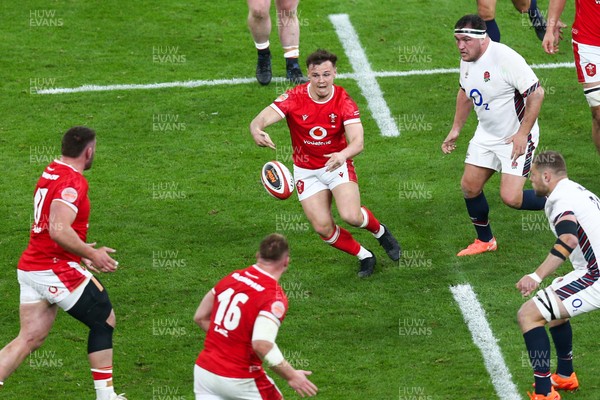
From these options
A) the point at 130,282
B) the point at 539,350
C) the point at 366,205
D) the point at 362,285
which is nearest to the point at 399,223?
the point at 366,205

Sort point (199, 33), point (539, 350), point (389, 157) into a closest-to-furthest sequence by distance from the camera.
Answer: point (539, 350) < point (389, 157) < point (199, 33)

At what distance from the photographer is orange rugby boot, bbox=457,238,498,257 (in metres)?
11.1

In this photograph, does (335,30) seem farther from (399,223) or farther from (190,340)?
(190,340)

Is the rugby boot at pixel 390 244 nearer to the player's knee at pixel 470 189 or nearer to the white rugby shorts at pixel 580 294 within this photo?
the player's knee at pixel 470 189

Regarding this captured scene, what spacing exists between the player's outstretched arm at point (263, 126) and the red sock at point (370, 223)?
1.11 metres

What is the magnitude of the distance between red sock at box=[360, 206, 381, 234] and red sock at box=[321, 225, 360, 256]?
186 mm

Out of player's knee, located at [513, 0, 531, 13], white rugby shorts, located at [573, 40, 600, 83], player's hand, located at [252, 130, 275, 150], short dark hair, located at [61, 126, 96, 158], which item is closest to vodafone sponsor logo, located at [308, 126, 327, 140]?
player's hand, located at [252, 130, 275, 150]

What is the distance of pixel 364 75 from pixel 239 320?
812 cm

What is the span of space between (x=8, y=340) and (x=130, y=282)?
55.6 inches

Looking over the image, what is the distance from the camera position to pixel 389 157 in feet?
42.9

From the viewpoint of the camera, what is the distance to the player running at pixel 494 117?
34.4 feet

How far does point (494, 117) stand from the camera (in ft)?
35.2

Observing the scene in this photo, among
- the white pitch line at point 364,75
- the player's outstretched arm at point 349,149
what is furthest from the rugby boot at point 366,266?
the white pitch line at point 364,75

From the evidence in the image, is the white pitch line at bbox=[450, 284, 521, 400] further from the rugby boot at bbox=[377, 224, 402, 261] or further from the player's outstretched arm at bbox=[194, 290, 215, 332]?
the player's outstretched arm at bbox=[194, 290, 215, 332]
